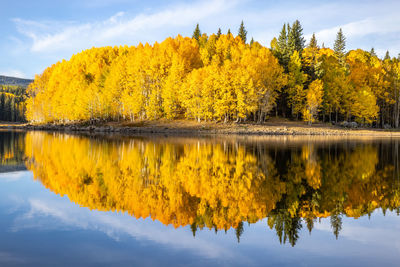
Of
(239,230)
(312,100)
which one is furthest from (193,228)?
(312,100)

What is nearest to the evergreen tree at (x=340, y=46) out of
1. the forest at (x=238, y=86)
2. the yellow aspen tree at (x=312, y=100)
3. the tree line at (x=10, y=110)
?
the forest at (x=238, y=86)

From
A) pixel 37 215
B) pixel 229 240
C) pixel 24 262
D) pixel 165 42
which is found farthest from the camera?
pixel 165 42

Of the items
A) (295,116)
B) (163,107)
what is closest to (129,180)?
(163,107)

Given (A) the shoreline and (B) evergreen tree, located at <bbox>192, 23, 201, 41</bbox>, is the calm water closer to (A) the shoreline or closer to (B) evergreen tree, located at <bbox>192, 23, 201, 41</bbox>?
(A) the shoreline

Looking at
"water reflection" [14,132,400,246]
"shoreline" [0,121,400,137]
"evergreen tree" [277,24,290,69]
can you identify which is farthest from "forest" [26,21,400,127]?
"water reflection" [14,132,400,246]

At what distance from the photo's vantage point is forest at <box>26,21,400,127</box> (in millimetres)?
58875

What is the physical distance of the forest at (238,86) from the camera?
58875 millimetres

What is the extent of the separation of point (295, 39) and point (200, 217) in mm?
69459

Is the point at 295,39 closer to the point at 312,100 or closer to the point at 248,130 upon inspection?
the point at 312,100

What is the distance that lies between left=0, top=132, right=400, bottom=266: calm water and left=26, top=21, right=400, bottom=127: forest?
42745mm

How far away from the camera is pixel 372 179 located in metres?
14.4

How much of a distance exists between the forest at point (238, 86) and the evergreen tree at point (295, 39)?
22 cm

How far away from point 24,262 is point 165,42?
254 ft

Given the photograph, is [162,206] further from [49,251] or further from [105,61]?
[105,61]
